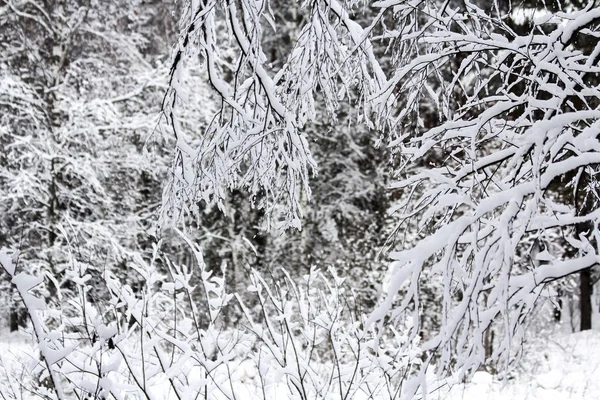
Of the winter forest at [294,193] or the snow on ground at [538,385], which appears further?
the snow on ground at [538,385]

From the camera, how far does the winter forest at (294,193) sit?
1.91 metres

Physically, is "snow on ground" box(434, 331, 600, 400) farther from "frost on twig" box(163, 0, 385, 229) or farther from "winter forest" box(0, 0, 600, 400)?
Result: "frost on twig" box(163, 0, 385, 229)

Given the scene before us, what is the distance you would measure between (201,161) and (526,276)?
5.21 feet

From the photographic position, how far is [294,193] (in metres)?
2.71

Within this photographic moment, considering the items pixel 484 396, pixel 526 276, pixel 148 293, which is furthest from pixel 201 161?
pixel 484 396

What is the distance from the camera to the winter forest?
6.25 ft

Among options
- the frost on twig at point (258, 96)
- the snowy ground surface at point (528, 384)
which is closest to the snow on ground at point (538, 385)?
the snowy ground surface at point (528, 384)

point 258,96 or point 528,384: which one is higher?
point 258,96

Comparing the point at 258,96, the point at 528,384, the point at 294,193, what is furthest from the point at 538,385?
the point at 258,96

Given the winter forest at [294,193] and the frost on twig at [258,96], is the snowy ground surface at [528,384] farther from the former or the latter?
the frost on twig at [258,96]

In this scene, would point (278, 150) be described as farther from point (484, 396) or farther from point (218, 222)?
point (218, 222)

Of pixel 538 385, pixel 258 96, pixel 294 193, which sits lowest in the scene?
pixel 538 385

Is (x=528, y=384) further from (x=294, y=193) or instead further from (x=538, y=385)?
(x=294, y=193)

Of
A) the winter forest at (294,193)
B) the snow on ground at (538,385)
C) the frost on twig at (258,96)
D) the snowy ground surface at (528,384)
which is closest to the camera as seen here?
the winter forest at (294,193)
